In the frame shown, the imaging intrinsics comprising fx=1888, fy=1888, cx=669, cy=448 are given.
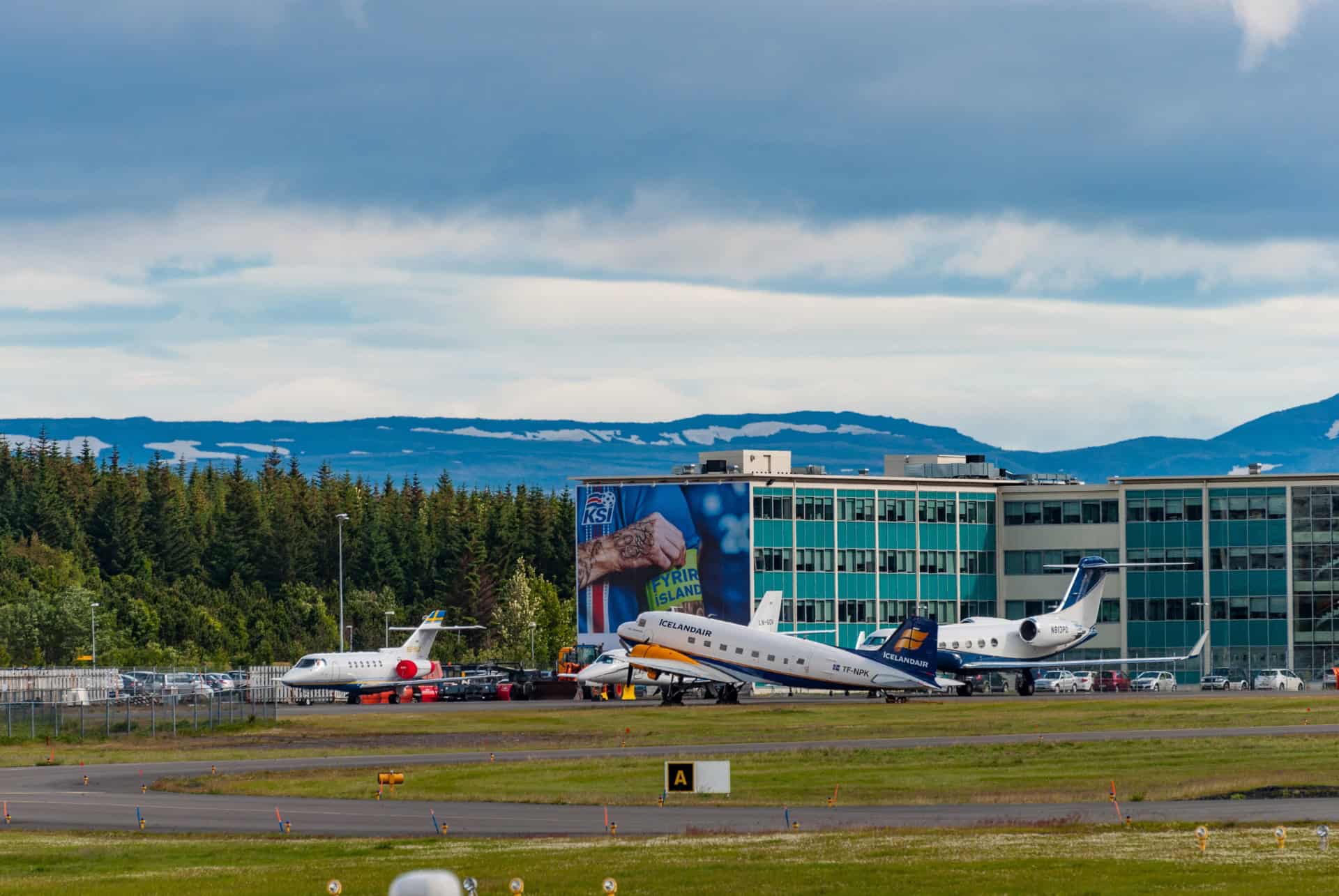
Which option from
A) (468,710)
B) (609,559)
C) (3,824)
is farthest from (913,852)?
(609,559)

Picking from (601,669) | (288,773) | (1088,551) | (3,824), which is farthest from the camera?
(1088,551)

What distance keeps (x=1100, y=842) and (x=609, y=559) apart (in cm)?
13014

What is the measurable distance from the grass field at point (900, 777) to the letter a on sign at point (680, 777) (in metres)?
3.11

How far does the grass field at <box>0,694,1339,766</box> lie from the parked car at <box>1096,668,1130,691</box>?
35951 millimetres

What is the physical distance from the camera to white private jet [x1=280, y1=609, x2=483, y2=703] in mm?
118750

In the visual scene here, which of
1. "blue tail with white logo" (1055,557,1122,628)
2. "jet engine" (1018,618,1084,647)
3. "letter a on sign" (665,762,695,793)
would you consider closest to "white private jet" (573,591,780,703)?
"jet engine" (1018,618,1084,647)

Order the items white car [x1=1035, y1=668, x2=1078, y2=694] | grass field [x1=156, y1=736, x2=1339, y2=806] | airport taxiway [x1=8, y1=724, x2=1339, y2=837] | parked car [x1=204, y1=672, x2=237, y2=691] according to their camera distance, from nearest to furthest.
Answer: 1. airport taxiway [x1=8, y1=724, x2=1339, y2=837]
2. grass field [x1=156, y1=736, x2=1339, y2=806]
3. parked car [x1=204, y1=672, x2=237, y2=691]
4. white car [x1=1035, y1=668, x2=1078, y2=694]

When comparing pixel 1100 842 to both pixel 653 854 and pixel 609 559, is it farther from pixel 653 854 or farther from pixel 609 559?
pixel 609 559

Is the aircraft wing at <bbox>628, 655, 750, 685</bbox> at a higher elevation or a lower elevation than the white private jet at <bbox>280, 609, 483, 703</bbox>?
higher

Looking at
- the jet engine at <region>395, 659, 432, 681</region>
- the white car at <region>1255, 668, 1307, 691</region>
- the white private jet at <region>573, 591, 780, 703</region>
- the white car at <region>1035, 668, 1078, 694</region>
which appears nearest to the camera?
the white private jet at <region>573, 591, 780, 703</region>

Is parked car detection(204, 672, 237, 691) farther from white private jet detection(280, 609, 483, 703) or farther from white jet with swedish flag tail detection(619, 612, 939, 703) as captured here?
white jet with swedish flag tail detection(619, 612, 939, 703)

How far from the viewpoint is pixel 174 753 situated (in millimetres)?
69625

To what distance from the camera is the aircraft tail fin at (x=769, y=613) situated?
125750 mm

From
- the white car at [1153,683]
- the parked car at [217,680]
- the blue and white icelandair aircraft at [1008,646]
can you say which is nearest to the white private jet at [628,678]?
the blue and white icelandair aircraft at [1008,646]
